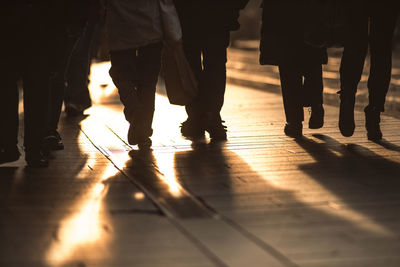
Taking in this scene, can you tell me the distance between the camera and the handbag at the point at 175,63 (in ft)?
21.1

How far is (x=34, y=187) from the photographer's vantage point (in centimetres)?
513

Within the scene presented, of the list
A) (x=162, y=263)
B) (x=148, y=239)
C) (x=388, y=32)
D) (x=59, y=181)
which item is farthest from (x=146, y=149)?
(x=162, y=263)

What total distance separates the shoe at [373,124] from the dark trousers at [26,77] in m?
2.38

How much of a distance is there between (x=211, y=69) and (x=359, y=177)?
201 cm

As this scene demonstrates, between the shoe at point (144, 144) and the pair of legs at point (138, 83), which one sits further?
the shoe at point (144, 144)

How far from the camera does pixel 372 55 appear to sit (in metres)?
6.93

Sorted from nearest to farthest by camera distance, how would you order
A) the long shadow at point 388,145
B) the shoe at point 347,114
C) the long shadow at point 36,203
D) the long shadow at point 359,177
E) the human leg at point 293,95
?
the long shadow at point 36,203, the long shadow at point 359,177, the long shadow at point 388,145, the shoe at point 347,114, the human leg at point 293,95

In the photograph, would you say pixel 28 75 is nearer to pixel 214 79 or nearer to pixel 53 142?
pixel 53 142

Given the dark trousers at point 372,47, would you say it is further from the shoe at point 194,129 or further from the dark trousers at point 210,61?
the shoe at point 194,129

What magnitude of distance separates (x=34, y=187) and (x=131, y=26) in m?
1.64

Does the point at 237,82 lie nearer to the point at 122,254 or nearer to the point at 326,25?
the point at 326,25

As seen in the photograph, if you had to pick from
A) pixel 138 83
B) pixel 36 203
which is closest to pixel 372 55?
pixel 138 83

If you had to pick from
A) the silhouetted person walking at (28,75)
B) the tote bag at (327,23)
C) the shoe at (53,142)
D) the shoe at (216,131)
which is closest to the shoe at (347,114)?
the tote bag at (327,23)

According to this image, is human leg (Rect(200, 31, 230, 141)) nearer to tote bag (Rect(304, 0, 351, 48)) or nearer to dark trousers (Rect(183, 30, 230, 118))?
dark trousers (Rect(183, 30, 230, 118))
